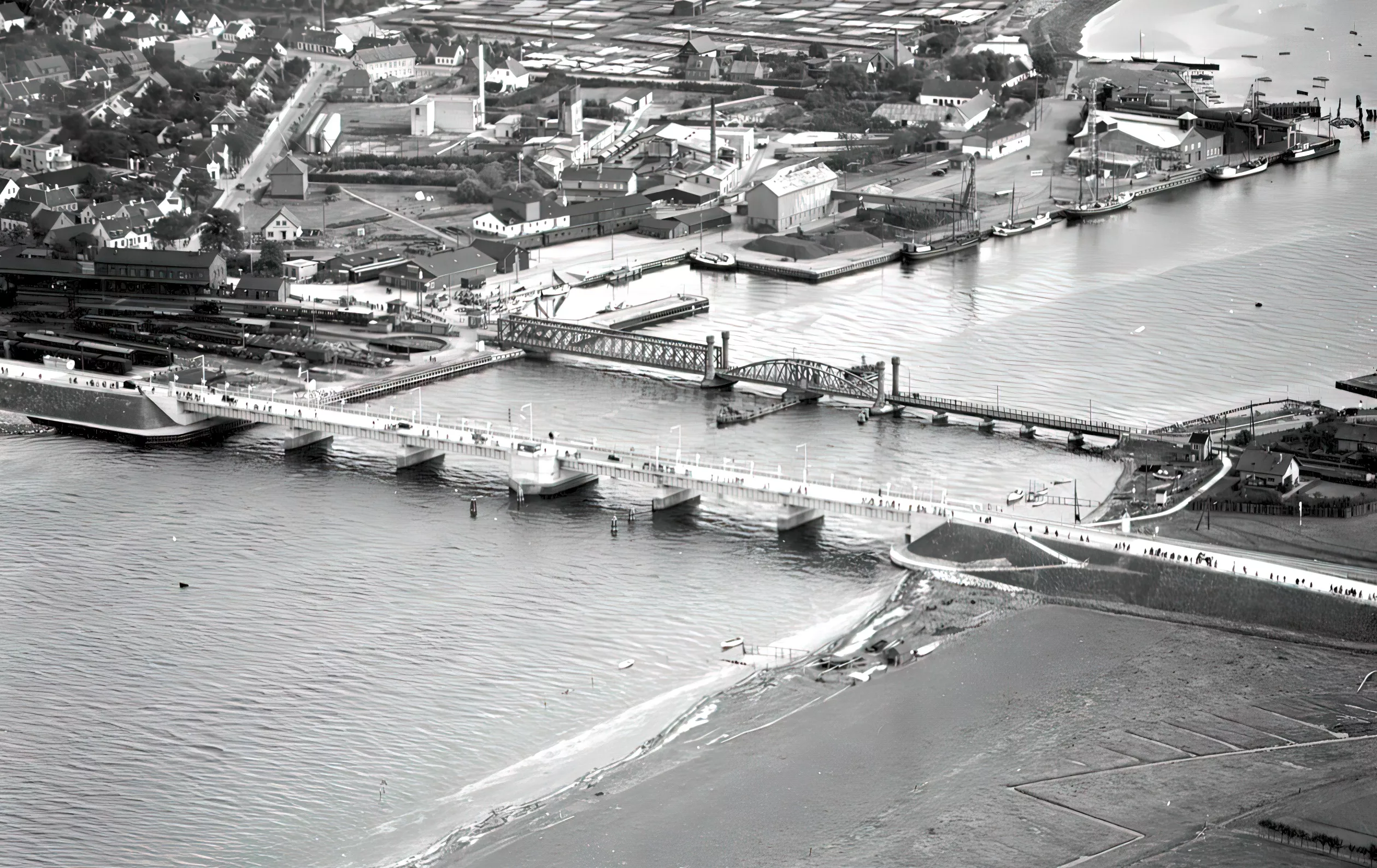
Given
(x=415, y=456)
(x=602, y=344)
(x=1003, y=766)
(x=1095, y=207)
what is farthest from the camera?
(x=1095, y=207)

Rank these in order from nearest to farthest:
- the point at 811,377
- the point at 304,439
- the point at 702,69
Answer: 1. the point at 304,439
2. the point at 811,377
3. the point at 702,69

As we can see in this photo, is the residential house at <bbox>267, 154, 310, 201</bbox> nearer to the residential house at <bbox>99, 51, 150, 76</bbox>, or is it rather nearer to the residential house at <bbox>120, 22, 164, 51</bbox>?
the residential house at <bbox>99, 51, 150, 76</bbox>

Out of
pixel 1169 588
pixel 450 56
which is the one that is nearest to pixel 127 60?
pixel 450 56

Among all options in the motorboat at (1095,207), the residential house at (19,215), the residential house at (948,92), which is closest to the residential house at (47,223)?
the residential house at (19,215)

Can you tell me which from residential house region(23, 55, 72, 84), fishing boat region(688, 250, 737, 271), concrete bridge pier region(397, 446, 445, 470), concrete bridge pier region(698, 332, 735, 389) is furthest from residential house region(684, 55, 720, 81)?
concrete bridge pier region(397, 446, 445, 470)

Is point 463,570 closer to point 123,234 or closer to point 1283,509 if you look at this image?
point 1283,509

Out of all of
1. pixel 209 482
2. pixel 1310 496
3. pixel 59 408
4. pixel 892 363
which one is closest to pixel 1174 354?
pixel 892 363

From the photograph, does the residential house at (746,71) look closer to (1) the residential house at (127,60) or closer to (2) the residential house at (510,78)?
(2) the residential house at (510,78)
